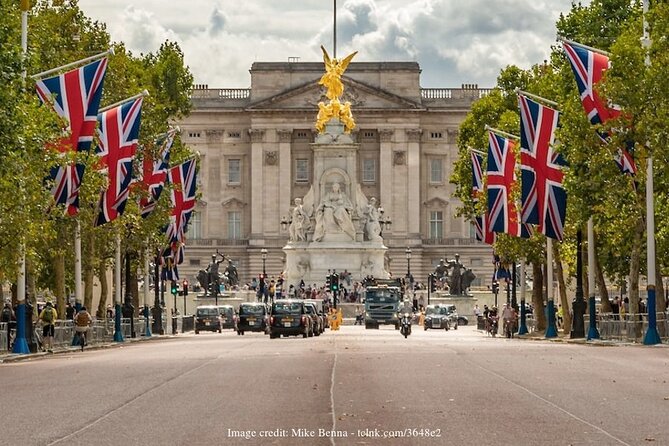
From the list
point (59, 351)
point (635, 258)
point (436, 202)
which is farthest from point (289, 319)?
point (436, 202)

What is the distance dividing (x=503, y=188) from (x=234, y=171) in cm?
11533

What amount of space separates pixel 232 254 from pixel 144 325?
307 feet

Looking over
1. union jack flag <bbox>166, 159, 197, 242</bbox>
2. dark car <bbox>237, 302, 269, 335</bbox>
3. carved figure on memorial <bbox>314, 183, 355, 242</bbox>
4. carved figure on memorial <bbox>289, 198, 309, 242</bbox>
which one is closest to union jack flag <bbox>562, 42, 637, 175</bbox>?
union jack flag <bbox>166, 159, 197, 242</bbox>

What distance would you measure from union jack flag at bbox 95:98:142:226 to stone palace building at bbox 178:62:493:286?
→ 118 meters

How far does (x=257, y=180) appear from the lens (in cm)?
18400

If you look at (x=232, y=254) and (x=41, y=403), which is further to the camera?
(x=232, y=254)

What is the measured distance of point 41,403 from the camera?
28781mm

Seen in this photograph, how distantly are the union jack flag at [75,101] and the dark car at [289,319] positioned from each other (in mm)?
21950

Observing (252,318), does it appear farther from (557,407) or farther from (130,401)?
(557,407)

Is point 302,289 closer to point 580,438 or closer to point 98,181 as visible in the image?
point 98,181

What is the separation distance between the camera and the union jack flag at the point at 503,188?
2844 inches

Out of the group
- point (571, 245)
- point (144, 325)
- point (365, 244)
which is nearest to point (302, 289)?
point (365, 244)

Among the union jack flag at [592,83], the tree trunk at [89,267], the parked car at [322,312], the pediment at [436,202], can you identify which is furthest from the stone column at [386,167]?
the union jack flag at [592,83]

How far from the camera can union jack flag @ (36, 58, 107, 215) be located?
5288 cm
